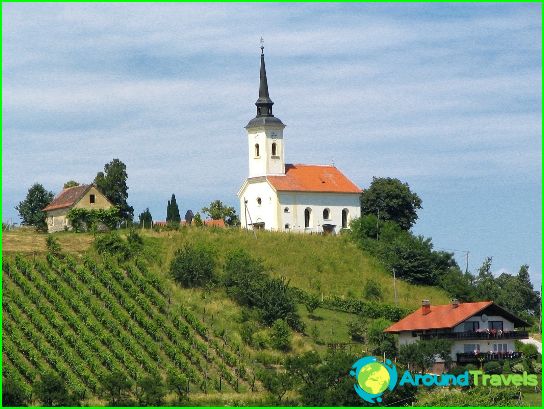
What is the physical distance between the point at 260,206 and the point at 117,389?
1172 inches

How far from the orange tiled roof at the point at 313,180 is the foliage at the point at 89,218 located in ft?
34.8

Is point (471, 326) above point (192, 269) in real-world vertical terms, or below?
below

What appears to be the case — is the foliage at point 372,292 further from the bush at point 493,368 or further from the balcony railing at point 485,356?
the bush at point 493,368

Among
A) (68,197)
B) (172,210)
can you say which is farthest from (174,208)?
(68,197)

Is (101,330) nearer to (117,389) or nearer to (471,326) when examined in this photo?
(117,389)

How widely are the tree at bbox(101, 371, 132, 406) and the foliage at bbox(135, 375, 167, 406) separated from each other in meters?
0.45

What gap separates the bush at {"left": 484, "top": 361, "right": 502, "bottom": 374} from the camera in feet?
200

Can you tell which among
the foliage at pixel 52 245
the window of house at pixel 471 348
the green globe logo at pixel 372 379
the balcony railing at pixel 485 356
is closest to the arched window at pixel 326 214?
the foliage at pixel 52 245

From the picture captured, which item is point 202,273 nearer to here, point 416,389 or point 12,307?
point 12,307

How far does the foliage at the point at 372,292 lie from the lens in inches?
2901

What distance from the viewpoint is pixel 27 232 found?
76.4 metres

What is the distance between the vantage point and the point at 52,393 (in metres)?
55.7

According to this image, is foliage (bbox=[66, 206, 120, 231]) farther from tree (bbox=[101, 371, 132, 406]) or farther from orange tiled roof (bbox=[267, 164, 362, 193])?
tree (bbox=[101, 371, 132, 406])

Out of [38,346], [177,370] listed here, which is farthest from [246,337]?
[38,346]
